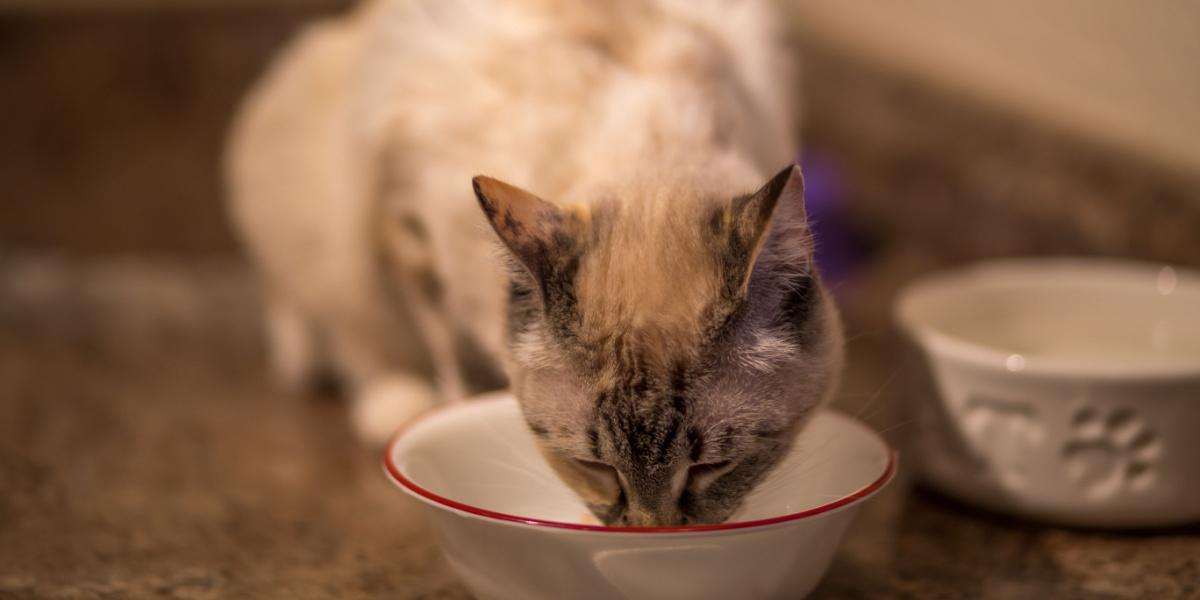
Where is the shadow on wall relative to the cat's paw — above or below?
above

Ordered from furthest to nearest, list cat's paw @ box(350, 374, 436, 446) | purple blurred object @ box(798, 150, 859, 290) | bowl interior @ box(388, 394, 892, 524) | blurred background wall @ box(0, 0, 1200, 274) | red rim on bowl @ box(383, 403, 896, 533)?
purple blurred object @ box(798, 150, 859, 290), blurred background wall @ box(0, 0, 1200, 274), cat's paw @ box(350, 374, 436, 446), bowl interior @ box(388, 394, 892, 524), red rim on bowl @ box(383, 403, 896, 533)

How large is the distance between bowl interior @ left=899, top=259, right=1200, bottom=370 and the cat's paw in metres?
1.00

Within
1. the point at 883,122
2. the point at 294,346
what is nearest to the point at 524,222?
the point at 294,346

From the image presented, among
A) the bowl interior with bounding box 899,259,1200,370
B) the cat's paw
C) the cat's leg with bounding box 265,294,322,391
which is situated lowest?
the bowl interior with bounding box 899,259,1200,370

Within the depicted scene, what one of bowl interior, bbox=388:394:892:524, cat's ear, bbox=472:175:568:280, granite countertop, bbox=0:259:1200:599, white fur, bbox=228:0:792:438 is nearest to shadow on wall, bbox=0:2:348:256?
granite countertop, bbox=0:259:1200:599

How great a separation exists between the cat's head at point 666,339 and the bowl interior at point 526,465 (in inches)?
4.2

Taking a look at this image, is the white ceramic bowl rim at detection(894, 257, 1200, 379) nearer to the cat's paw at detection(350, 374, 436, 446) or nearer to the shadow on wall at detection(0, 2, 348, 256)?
the cat's paw at detection(350, 374, 436, 446)

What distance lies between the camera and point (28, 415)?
2188mm

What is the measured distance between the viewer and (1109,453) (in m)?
1.52

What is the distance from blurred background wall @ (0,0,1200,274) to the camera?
7.34 feet

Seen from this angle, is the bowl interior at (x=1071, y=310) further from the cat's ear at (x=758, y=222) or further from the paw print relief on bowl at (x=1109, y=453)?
the cat's ear at (x=758, y=222)

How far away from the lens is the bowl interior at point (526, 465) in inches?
54.3

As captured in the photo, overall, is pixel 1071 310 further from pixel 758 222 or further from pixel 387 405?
pixel 387 405

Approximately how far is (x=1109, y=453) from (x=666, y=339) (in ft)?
2.49
